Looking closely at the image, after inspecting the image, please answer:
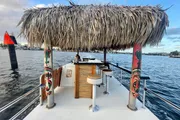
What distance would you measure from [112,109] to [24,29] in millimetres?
2564

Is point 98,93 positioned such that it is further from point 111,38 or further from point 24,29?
point 24,29

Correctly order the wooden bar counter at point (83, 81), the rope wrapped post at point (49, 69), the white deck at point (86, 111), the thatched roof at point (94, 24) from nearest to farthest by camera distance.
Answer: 1. the thatched roof at point (94, 24)
2. the white deck at point (86, 111)
3. the rope wrapped post at point (49, 69)
4. the wooden bar counter at point (83, 81)

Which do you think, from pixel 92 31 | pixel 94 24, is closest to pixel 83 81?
pixel 92 31

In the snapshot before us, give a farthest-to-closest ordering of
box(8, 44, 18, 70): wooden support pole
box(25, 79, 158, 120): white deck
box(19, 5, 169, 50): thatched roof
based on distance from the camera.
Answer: box(8, 44, 18, 70): wooden support pole, box(25, 79, 158, 120): white deck, box(19, 5, 169, 50): thatched roof

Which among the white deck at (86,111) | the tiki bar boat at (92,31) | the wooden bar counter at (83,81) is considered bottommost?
the white deck at (86,111)

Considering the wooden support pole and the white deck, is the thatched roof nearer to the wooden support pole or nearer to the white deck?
the white deck

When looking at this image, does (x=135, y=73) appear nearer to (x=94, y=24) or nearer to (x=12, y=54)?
(x=94, y=24)

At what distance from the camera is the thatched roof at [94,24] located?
195 cm

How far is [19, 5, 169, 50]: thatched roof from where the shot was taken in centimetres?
195

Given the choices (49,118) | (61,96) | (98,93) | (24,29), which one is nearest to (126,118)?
(98,93)

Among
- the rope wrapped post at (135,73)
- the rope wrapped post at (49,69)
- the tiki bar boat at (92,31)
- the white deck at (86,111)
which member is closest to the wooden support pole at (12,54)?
the white deck at (86,111)

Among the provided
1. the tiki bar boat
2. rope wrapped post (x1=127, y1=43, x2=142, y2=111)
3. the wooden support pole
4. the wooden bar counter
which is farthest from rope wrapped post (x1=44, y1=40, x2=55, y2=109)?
the wooden support pole

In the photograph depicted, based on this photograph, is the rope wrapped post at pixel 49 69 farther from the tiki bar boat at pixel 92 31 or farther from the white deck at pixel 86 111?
the white deck at pixel 86 111

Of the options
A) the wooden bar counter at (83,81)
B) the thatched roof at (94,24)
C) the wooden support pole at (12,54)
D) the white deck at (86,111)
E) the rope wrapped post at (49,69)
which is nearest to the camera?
the thatched roof at (94,24)
